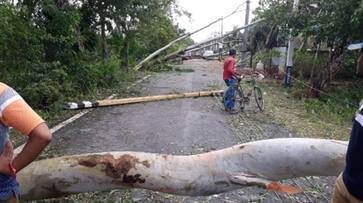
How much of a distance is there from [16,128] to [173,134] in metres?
5.98

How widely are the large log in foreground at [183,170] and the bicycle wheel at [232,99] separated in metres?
7.10

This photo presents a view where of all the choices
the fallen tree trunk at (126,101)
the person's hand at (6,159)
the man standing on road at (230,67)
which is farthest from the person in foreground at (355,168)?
the man standing on road at (230,67)

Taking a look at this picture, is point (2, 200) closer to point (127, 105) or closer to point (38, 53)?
point (38, 53)

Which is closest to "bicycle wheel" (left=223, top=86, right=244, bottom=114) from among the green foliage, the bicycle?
the bicycle

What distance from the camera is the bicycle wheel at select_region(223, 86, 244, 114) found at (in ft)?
35.5

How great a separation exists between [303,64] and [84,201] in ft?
54.2

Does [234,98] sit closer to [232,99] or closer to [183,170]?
[232,99]

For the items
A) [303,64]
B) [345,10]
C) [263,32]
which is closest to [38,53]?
[345,10]

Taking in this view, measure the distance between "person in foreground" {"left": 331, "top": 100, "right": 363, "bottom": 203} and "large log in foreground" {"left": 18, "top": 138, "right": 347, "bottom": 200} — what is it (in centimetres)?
99

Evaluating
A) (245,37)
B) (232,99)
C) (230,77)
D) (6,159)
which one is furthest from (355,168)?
(245,37)

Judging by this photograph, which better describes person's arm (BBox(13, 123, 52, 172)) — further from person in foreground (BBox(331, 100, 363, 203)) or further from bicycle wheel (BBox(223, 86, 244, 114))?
bicycle wheel (BBox(223, 86, 244, 114))

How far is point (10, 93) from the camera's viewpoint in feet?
6.75

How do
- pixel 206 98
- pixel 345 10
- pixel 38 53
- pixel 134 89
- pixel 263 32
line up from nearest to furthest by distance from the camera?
pixel 38 53, pixel 345 10, pixel 206 98, pixel 134 89, pixel 263 32

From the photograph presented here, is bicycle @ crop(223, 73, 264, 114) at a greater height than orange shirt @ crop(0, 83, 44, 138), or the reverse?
orange shirt @ crop(0, 83, 44, 138)
